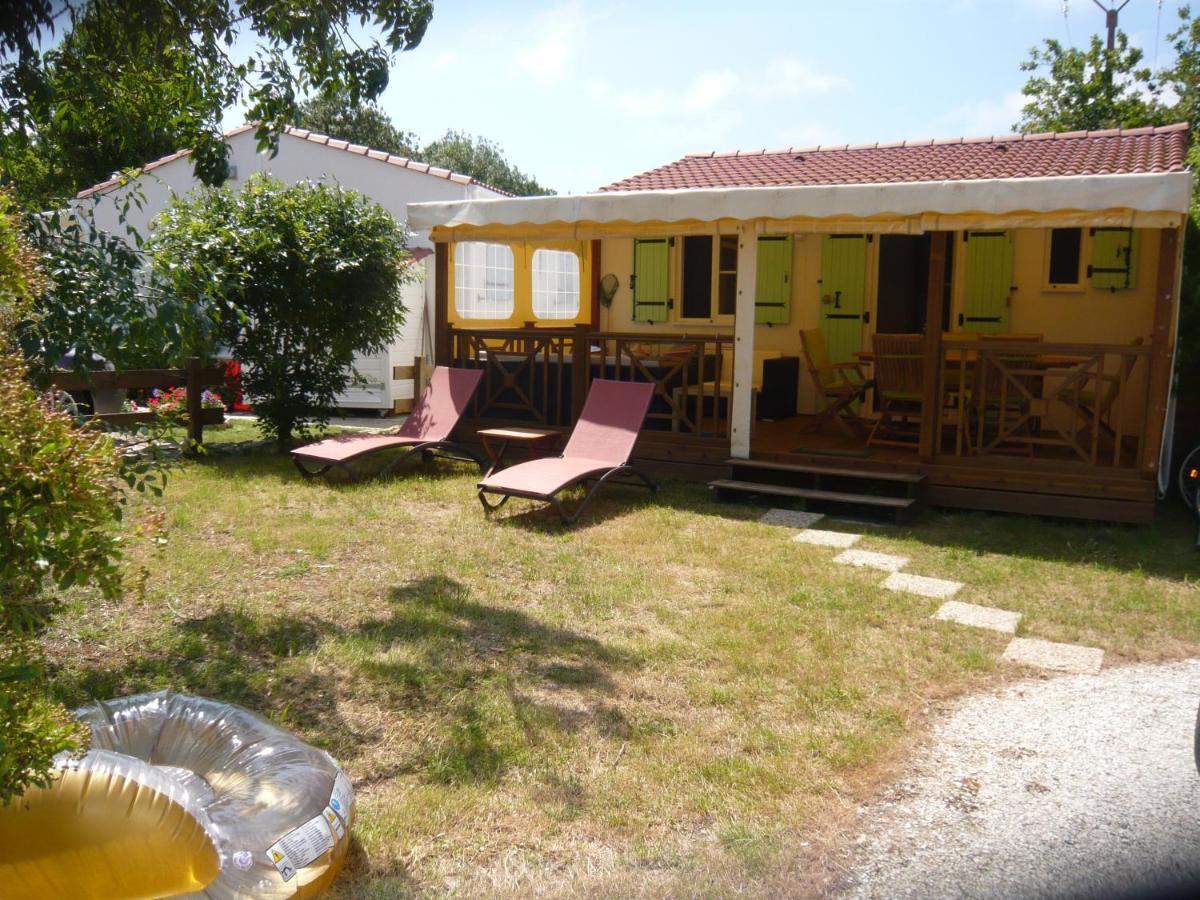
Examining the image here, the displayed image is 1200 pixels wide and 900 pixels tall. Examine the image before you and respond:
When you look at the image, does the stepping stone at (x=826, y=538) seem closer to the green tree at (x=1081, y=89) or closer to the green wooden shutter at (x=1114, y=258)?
the green wooden shutter at (x=1114, y=258)

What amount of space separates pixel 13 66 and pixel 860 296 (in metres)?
9.12

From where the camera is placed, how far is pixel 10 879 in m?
2.59

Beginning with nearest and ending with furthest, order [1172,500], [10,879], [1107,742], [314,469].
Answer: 1. [10,879]
2. [1107,742]
3. [1172,500]
4. [314,469]

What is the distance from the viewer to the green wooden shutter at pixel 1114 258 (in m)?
10.2

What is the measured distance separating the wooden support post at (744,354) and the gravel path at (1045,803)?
4613 mm

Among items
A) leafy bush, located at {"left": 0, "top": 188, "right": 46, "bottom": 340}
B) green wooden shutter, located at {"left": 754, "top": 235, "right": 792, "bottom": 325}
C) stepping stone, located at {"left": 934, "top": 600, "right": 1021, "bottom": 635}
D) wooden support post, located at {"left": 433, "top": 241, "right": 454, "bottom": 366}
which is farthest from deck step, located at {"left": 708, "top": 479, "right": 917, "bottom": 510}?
leafy bush, located at {"left": 0, "top": 188, "right": 46, "bottom": 340}

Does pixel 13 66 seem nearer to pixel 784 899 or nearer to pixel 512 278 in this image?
pixel 784 899

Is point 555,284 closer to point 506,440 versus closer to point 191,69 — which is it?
point 506,440

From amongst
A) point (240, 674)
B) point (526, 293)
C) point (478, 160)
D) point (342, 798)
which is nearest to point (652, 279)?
point (526, 293)

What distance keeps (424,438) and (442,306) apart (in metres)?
1.88

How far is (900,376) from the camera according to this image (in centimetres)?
905

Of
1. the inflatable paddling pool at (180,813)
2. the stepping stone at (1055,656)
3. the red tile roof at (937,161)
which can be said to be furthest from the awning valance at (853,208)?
the inflatable paddling pool at (180,813)

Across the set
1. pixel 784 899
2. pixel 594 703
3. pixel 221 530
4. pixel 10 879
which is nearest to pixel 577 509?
pixel 221 530

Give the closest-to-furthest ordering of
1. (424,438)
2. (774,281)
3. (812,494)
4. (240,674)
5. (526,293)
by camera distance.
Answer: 1. (240,674)
2. (812,494)
3. (424,438)
4. (774,281)
5. (526,293)
